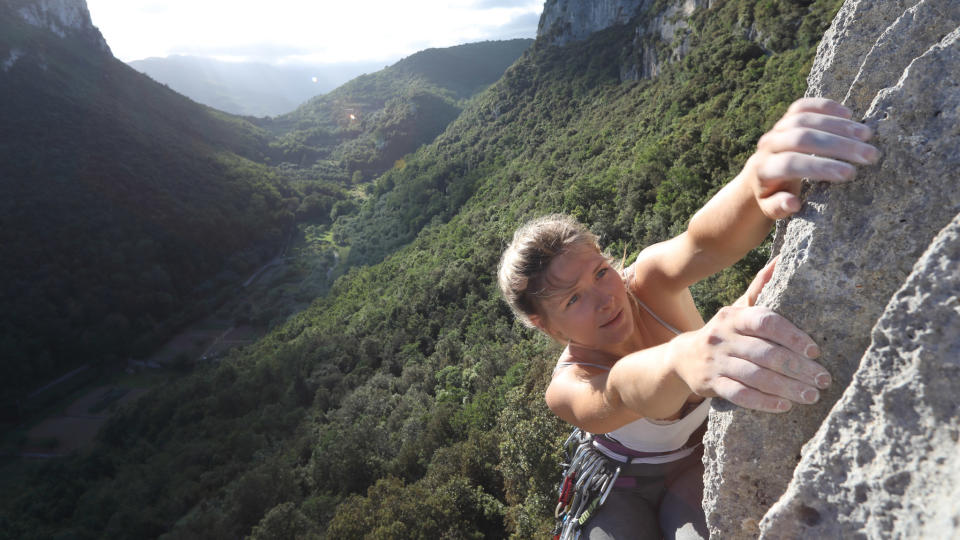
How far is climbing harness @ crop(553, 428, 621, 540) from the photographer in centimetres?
260

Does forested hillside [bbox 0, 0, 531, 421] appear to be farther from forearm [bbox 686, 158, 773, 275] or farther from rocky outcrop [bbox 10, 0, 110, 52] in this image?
forearm [bbox 686, 158, 773, 275]

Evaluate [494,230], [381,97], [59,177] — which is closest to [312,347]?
[494,230]

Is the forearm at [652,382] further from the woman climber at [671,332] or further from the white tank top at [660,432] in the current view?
the white tank top at [660,432]

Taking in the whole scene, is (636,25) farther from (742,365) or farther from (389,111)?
(389,111)

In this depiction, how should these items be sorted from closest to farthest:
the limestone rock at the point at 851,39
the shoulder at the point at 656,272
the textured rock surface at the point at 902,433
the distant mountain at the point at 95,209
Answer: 1. the textured rock surface at the point at 902,433
2. the limestone rock at the point at 851,39
3. the shoulder at the point at 656,272
4. the distant mountain at the point at 95,209

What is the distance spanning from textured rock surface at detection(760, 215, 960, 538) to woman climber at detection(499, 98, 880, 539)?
0.14 metres

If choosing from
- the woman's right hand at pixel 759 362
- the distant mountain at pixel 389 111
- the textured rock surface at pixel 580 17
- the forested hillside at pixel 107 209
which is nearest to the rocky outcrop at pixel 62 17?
the forested hillside at pixel 107 209

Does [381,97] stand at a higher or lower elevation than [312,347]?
higher

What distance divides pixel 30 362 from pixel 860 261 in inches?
2647

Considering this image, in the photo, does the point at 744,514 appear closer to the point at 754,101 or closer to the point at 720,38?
the point at 754,101

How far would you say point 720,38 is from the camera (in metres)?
34.2

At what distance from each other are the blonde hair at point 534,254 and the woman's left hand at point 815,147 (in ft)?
3.25

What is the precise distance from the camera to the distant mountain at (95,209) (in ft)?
167

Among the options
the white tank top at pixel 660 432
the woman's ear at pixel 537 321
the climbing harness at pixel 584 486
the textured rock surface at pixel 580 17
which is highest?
the textured rock surface at pixel 580 17
